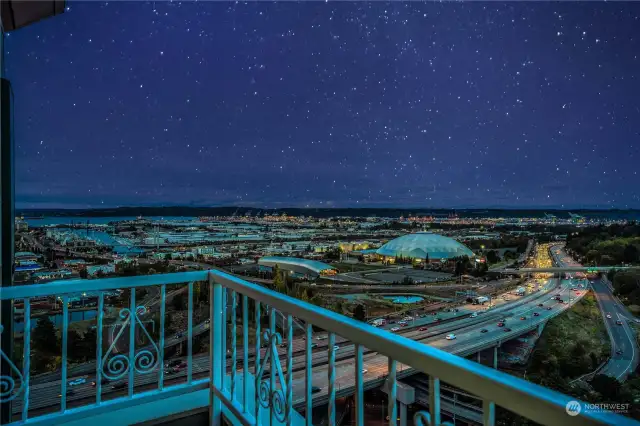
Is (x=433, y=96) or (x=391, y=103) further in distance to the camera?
(x=391, y=103)

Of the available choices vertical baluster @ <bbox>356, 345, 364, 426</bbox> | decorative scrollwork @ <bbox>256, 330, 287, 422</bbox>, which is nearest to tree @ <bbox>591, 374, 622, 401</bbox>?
decorative scrollwork @ <bbox>256, 330, 287, 422</bbox>

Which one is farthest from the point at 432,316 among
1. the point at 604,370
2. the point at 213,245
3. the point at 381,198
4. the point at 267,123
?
the point at 381,198

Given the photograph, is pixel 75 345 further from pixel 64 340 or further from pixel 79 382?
pixel 64 340

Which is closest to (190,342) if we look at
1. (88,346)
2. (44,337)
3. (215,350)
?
(215,350)

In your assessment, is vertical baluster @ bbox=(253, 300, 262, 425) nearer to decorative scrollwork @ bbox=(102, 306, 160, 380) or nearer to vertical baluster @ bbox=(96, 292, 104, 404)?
decorative scrollwork @ bbox=(102, 306, 160, 380)

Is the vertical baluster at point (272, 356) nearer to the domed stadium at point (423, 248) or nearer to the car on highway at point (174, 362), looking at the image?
the car on highway at point (174, 362)

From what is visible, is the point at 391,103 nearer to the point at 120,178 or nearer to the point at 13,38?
the point at 120,178

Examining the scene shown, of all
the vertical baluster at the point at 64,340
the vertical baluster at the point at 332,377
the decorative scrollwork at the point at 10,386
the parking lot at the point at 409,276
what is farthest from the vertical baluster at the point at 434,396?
the parking lot at the point at 409,276
